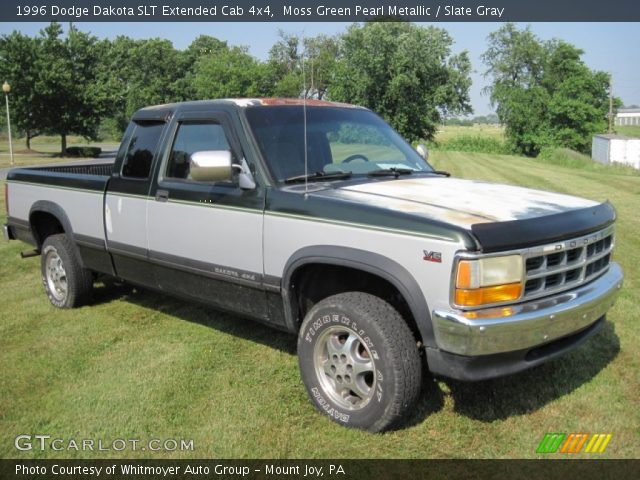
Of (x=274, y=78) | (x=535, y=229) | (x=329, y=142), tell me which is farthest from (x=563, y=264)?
(x=274, y=78)

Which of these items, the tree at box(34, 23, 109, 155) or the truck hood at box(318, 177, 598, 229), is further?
the tree at box(34, 23, 109, 155)

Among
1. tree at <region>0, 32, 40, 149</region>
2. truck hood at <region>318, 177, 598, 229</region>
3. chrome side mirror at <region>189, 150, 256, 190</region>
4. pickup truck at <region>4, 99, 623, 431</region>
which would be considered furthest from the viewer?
tree at <region>0, 32, 40, 149</region>

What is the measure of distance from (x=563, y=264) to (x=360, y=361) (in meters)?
→ 1.26

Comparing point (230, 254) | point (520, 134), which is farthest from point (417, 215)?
point (520, 134)

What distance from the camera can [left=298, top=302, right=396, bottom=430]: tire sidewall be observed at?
3324mm

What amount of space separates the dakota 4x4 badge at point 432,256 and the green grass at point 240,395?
43.3 inches

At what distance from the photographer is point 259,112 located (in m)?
4.32

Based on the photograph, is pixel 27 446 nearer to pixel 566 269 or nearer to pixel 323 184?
pixel 323 184

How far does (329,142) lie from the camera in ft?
15.0

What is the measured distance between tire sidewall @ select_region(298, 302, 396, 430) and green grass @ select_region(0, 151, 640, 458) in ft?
0.32

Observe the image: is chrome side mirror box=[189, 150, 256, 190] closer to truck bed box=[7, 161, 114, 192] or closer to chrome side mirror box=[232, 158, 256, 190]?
chrome side mirror box=[232, 158, 256, 190]

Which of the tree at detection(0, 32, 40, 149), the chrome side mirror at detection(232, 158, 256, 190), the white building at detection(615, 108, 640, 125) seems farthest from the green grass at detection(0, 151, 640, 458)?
the white building at detection(615, 108, 640, 125)

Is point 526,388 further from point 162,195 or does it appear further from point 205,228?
point 162,195

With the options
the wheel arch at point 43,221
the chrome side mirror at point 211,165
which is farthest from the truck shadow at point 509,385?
the wheel arch at point 43,221
